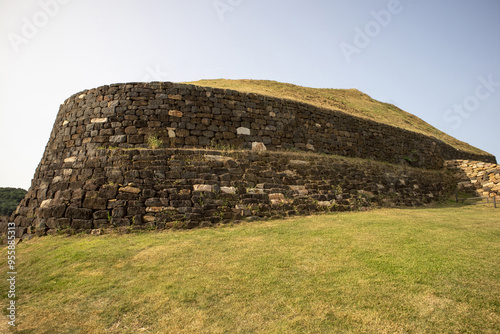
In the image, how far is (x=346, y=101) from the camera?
68.3ft

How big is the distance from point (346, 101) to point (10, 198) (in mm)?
20597

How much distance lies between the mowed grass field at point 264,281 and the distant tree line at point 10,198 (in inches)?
245

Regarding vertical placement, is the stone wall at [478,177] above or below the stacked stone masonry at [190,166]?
below

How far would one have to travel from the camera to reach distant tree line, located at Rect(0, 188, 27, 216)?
1141 centimetres

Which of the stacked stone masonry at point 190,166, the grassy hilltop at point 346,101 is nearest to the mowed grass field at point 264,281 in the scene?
the stacked stone masonry at point 190,166

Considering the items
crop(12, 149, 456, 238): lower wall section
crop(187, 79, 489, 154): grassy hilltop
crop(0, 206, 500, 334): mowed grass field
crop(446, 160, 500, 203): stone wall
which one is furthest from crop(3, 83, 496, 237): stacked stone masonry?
crop(187, 79, 489, 154): grassy hilltop

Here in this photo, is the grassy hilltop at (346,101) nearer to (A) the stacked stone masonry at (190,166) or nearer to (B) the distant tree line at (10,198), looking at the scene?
(A) the stacked stone masonry at (190,166)

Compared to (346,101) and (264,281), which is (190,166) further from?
(346,101)

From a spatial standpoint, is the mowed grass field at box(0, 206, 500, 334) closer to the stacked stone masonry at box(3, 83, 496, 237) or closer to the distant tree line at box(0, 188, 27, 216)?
the stacked stone masonry at box(3, 83, 496, 237)

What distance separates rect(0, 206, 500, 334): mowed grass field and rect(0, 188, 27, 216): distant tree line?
6.21m

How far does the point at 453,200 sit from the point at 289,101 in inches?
358

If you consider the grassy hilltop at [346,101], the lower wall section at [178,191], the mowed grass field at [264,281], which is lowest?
the mowed grass field at [264,281]

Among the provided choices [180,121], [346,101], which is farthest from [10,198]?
[346,101]

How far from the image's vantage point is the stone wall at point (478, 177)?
A: 13.5 m
